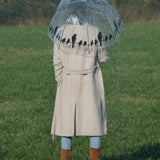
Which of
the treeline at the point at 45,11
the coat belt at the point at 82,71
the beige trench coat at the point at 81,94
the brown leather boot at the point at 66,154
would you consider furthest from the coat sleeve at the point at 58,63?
the treeline at the point at 45,11

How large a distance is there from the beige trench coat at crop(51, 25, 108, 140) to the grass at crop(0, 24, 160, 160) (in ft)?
4.56

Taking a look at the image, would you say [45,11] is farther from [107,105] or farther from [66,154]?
[66,154]

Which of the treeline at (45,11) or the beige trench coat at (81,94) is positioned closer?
the beige trench coat at (81,94)

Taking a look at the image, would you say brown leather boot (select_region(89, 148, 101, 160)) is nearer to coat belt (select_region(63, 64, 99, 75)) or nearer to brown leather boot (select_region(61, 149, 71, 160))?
brown leather boot (select_region(61, 149, 71, 160))

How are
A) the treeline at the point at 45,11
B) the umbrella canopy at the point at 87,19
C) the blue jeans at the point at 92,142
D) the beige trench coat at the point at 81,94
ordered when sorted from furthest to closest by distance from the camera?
the treeline at the point at 45,11
the blue jeans at the point at 92,142
the beige trench coat at the point at 81,94
the umbrella canopy at the point at 87,19

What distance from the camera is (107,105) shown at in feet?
30.1

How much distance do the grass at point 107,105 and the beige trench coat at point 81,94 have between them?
139 centimetres

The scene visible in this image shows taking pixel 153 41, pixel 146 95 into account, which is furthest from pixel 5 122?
pixel 153 41

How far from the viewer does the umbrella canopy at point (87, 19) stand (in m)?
4.66

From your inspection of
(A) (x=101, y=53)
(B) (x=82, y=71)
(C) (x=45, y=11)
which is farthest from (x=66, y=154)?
(C) (x=45, y=11)

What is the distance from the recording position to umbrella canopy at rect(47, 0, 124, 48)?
15.3 ft

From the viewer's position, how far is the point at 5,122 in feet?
26.8

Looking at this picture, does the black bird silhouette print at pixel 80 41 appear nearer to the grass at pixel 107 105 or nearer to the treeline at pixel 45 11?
the grass at pixel 107 105

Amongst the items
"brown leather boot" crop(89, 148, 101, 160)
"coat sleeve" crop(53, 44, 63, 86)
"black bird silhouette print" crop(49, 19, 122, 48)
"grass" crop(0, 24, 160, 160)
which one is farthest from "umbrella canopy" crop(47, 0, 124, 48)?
"grass" crop(0, 24, 160, 160)
